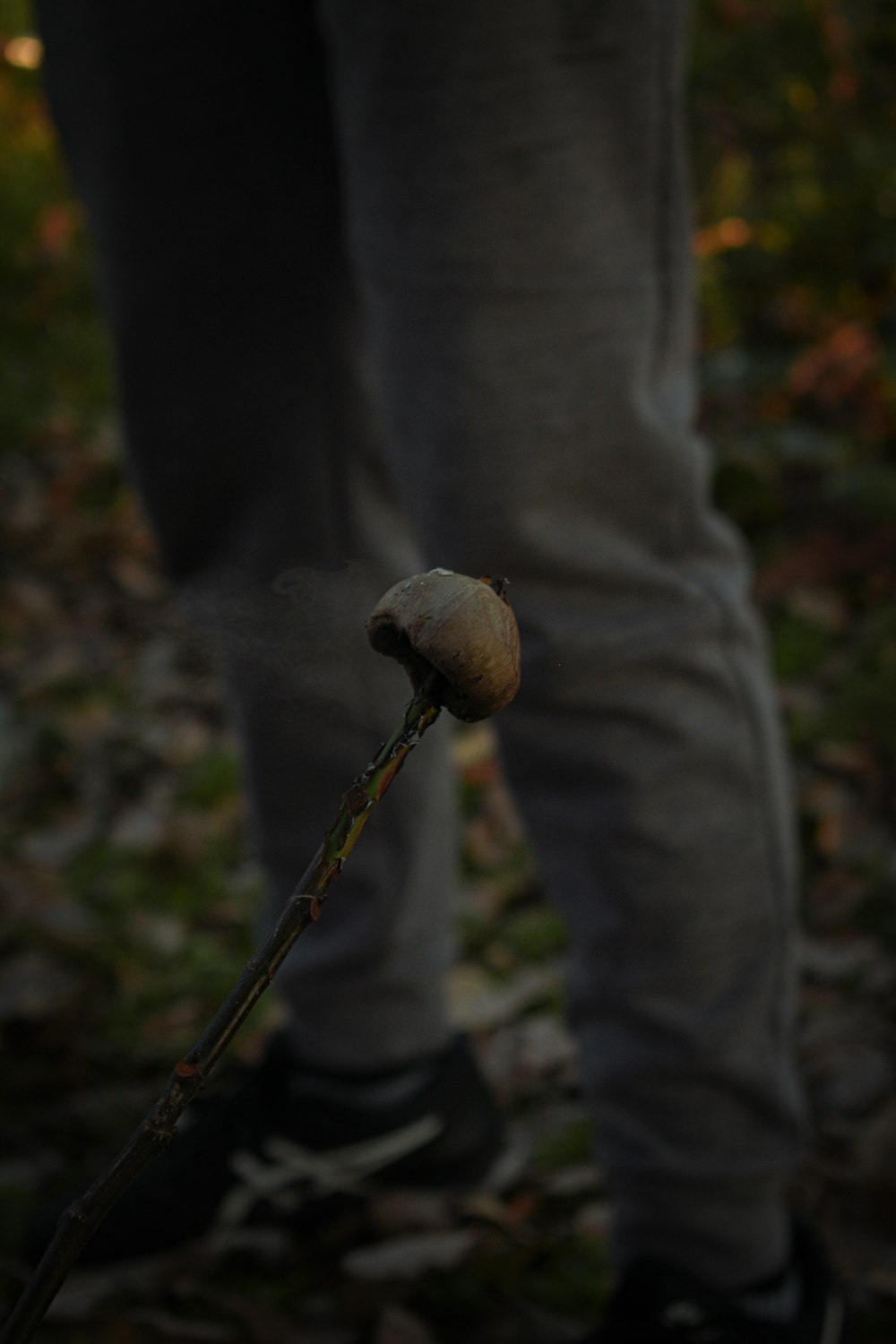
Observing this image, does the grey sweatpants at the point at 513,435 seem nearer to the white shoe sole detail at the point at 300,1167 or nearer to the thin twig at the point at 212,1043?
the white shoe sole detail at the point at 300,1167

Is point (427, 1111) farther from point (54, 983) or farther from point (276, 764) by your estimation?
point (54, 983)

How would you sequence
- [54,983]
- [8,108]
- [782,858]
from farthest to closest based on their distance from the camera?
1. [8,108]
2. [54,983]
3. [782,858]

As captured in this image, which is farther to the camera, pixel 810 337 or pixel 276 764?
pixel 810 337

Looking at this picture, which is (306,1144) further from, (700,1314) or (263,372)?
(263,372)

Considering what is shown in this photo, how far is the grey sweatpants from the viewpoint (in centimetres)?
99

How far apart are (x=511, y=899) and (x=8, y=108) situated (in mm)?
4765

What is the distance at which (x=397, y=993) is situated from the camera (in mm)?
1577

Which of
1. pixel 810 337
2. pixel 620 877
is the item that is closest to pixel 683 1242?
pixel 620 877

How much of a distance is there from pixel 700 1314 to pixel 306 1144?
63 centimetres

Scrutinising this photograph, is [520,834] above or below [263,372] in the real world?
below

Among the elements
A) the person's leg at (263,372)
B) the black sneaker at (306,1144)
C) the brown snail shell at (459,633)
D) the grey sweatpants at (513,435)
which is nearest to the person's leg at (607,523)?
the grey sweatpants at (513,435)

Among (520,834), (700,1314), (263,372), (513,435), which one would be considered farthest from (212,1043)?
(520,834)

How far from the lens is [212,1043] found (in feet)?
1.05

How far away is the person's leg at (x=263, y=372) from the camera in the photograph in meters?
1.25
